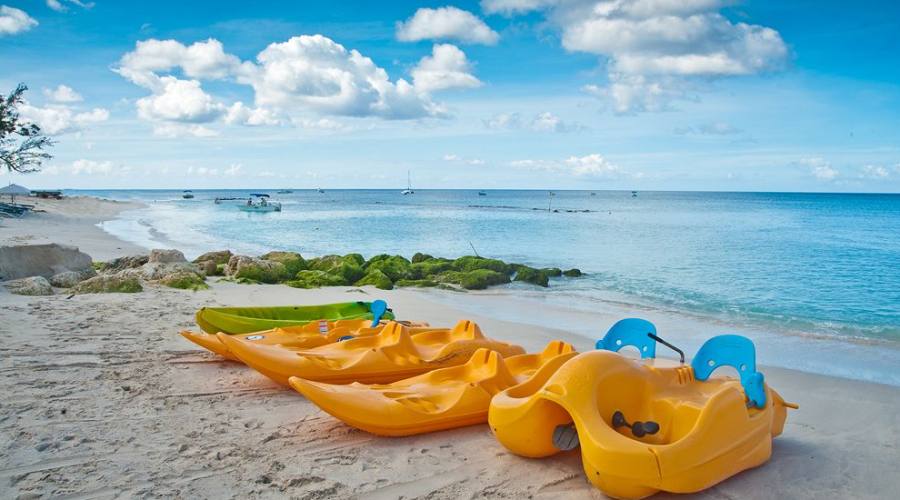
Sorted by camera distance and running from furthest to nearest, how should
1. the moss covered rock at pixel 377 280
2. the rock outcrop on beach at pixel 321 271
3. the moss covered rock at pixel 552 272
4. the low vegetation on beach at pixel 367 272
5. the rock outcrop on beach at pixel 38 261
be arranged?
1. the moss covered rock at pixel 552 272
2. the moss covered rock at pixel 377 280
3. the low vegetation on beach at pixel 367 272
4. the rock outcrop on beach at pixel 321 271
5. the rock outcrop on beach at pixel 38 261

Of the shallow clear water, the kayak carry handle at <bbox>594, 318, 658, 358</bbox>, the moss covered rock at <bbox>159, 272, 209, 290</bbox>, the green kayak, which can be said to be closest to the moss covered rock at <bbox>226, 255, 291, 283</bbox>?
the moss covered rock at <bbox>159, 272, 209, 290</bbox>

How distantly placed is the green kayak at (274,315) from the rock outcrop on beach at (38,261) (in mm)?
6071

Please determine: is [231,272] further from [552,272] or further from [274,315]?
[552,272]

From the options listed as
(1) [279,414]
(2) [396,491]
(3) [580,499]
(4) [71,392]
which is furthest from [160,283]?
(3) [580,499]

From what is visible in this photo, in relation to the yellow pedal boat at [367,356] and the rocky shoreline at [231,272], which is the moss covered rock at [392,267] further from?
the yellow pedal boat at [367,356]

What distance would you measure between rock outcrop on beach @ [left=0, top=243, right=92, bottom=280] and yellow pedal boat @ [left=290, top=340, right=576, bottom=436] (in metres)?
9.48

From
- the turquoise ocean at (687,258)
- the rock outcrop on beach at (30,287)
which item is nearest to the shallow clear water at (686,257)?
the turquoise ocean at (687,258)

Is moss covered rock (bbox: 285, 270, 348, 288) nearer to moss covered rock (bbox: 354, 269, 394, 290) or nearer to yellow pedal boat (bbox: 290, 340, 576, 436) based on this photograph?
moss covered rock (bbox: 354, 269, 394, 290)

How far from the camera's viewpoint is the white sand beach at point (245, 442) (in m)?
4.05

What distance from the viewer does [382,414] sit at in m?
4.69

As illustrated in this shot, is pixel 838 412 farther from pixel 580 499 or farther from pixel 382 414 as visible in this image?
pixel 382 414

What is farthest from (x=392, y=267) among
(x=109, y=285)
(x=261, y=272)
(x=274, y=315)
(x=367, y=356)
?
(x=367, y=356)

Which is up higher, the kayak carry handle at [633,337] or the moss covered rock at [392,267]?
the kayak carry handle at [633,337]

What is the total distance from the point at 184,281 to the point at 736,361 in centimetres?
1004
